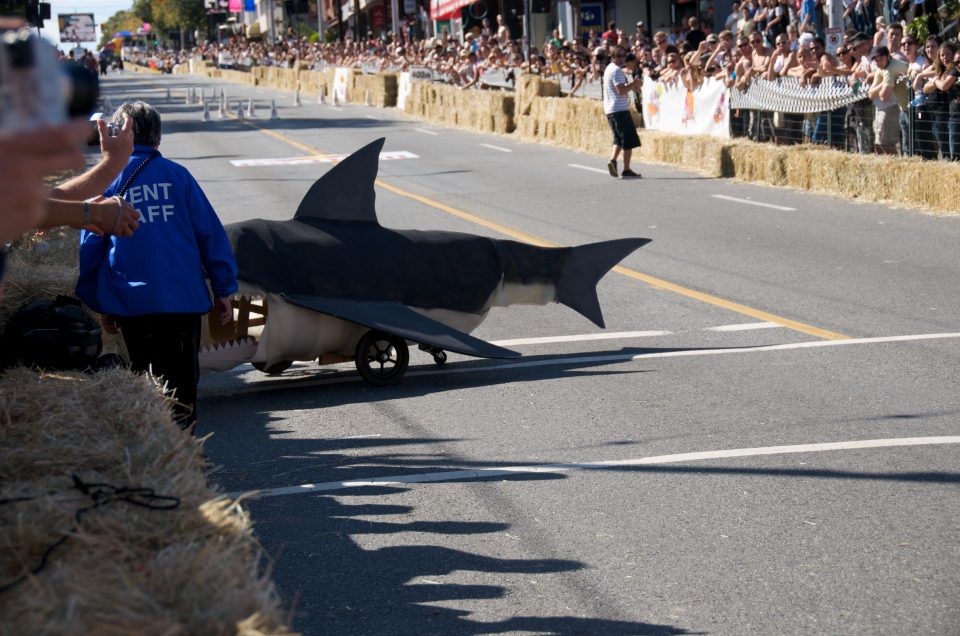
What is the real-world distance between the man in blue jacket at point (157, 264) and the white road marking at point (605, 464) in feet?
2.82

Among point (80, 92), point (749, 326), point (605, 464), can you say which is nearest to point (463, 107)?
point (749, 326)

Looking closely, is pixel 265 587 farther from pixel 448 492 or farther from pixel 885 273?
pixel 885 273

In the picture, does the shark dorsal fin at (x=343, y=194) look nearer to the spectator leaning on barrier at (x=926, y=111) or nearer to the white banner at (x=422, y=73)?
the spectator leaning on barrier at (x=926, y=111)

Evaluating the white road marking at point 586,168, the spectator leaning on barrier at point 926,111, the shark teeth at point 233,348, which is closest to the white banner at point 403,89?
the white road marking at point 586,168

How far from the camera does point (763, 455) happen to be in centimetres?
654

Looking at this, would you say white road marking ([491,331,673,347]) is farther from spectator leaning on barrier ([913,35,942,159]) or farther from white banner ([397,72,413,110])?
white banner ([397,72,413,110])

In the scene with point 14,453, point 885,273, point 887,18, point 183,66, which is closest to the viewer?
point 14,453

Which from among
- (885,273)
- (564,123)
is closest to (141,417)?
(885,273)

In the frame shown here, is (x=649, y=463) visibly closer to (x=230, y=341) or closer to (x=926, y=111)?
(x=230, y=341)

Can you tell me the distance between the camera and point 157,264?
573 centimetres

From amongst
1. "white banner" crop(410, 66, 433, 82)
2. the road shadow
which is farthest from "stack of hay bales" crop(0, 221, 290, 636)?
"white banner" crop(410, 66, 433, 82)

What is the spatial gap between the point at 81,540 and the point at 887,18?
23095 millimetres

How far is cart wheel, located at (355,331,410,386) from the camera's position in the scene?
8.55 metres

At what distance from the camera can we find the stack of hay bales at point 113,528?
8.38 feet
